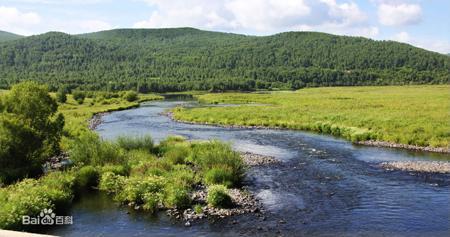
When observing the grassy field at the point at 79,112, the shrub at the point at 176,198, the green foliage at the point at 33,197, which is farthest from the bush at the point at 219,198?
the grassy field at the point at 79,112

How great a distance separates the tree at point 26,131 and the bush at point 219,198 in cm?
1317

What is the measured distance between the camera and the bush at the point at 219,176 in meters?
30.6

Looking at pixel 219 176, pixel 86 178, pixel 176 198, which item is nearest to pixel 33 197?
pixel 86 178

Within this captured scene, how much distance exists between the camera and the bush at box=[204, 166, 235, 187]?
30.6m

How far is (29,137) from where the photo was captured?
107 ft

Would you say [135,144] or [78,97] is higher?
[135,144]

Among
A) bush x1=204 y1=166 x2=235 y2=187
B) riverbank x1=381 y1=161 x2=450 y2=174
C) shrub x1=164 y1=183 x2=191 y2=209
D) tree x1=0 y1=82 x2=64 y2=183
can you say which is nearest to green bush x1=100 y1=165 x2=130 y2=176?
tree x1=0 y1=82 x2=64 y2=183

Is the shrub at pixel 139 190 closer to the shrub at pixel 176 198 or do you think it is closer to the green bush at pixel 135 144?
the shrub at pixel 176 198

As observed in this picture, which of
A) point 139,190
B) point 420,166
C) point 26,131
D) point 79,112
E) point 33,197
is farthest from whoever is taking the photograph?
point 79,112

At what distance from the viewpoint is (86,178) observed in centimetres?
3023

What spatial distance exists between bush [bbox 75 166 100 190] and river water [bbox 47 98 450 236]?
5.76 feet

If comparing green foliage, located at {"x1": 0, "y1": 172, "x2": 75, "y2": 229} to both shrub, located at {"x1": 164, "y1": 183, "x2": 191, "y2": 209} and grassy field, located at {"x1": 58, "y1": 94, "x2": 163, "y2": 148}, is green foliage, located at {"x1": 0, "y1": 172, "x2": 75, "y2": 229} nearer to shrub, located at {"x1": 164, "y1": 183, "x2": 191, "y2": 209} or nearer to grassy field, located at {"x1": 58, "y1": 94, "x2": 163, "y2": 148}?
shrub, located at {"x1": 164, "y1": 183, "x2": 191, "y2": 209}

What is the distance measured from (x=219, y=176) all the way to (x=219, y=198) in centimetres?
483

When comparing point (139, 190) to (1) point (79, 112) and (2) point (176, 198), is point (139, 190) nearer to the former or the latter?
(2) point (176, 198)
